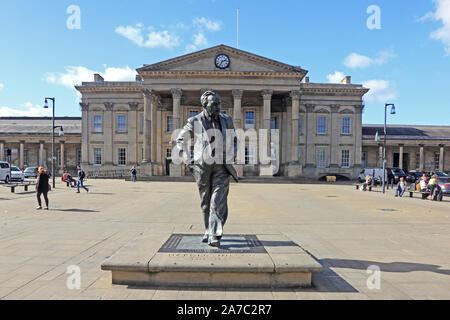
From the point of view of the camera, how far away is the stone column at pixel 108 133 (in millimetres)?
41250

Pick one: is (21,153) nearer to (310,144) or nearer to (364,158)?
(310,144)

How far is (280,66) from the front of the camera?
3541 cm

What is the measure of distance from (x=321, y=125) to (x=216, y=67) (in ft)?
58.9

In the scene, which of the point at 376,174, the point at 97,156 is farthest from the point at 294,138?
the point at 97,156

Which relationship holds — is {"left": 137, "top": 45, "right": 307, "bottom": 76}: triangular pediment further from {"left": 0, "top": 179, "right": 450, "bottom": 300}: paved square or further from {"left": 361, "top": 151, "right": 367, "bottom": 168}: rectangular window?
{"left": 0, "top": 179, "right": 450, "bottom": 300}: paved square

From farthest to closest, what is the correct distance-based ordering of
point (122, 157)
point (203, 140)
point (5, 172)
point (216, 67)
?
point (122, 157) < point (216, 67) < point (5, 172) < point (203, 140)

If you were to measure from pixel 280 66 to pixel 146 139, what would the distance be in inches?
778

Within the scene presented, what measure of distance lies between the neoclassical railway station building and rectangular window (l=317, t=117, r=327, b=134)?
14cm

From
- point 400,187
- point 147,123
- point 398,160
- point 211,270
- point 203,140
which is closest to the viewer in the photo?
point 211,270

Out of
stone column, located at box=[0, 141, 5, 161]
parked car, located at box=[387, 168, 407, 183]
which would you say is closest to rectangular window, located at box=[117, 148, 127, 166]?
stone column, located at box=[0, 141, 5, 161]

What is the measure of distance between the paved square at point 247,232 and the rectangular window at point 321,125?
30632 mm

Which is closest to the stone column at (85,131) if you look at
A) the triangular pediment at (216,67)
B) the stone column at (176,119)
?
the triangular pediment at (216,67)

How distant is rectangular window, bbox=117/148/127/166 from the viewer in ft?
136

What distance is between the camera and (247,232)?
722cm
